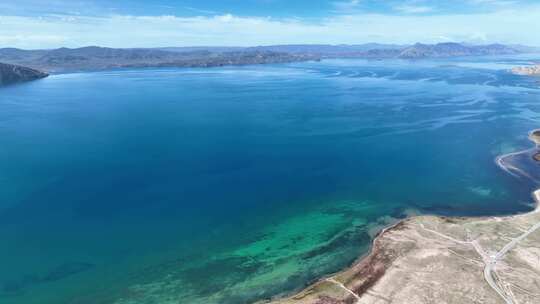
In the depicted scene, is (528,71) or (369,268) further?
(528,71)

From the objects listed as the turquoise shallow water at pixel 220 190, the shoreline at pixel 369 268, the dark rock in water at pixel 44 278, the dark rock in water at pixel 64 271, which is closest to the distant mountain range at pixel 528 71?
the turquoise shallow water at pixel 220 190

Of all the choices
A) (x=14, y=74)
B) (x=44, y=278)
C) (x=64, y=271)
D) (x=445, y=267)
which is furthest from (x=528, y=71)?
(x=14, y=74)

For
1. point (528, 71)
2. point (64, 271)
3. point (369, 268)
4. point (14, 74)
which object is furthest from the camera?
point (528, 71)

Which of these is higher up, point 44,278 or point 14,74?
point 14,74

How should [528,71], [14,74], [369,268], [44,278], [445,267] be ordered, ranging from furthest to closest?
[528,71]
[14,74]
[369,268]
[44,278]
[445,267]

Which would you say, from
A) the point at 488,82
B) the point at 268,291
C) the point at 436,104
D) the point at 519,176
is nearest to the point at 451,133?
the point at 519,176

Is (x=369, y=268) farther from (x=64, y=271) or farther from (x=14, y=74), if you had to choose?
(x=14, y=74)
